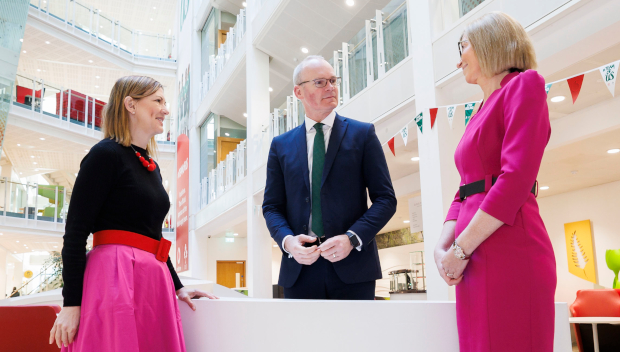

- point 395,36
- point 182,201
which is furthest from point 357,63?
point 182,201

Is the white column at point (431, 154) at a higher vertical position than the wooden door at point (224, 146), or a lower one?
lower

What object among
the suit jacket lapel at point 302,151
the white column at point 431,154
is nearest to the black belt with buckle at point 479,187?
the suit jacket lapel at point 302,151

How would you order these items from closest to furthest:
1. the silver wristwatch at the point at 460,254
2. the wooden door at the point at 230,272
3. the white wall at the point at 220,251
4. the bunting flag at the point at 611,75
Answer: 1. the silver wristwatch at the point at 460,254
2. the bunting flag at the point at 611,75
3. the white wall at the point at 220,251
4. the wooden door at the point at 230,272

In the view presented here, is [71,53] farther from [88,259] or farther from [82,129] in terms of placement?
[88,259]

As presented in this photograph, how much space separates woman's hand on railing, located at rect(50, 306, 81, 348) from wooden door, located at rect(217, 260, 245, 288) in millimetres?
16398

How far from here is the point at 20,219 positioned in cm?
1386

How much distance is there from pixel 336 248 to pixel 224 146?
14.1 metres

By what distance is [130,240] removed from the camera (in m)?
1.54

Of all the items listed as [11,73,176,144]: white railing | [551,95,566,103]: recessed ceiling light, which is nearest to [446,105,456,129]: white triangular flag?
[551,95,566,103]: recessed ceiling light

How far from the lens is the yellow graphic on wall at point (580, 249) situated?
989 centimetres

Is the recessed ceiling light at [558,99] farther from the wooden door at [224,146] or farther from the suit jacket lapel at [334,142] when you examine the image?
the wooden door at [224,146]

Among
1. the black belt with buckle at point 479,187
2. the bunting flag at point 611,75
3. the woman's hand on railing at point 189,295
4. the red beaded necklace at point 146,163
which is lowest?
the woman's hand on railing at point 189,295

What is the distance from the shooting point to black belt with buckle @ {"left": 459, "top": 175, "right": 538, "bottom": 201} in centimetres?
119

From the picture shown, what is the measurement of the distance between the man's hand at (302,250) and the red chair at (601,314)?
20.5 ft
